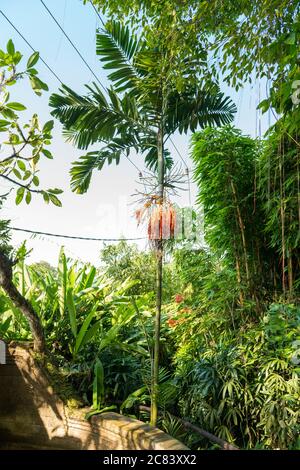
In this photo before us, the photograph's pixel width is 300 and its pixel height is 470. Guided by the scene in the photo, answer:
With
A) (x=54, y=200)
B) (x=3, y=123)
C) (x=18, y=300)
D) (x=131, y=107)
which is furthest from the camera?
(x=131, y=107)

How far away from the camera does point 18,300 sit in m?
2.69

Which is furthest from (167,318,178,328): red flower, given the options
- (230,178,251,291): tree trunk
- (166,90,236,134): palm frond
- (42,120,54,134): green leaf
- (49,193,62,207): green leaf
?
(42,120,54,134): green leaf

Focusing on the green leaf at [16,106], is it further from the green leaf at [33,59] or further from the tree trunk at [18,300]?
the tree trunk at [18,300]

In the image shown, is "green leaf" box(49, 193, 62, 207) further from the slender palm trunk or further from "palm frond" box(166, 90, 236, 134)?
"palm frond" box(166, 90, 236, 134)

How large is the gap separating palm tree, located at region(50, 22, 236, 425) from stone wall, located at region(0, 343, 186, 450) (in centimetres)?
174

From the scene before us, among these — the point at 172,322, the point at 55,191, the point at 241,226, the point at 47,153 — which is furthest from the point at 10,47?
the point at 172,322

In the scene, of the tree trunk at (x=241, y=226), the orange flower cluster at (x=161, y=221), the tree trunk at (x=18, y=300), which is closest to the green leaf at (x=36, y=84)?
the tree trunk at (x=18, y=300)

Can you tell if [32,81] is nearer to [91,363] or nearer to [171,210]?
[171,210]

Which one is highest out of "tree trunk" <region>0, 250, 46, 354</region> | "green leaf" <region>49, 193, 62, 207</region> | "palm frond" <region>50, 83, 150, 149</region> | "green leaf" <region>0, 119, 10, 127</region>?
"palm frond" <region>50, 83, 150, 149</region>

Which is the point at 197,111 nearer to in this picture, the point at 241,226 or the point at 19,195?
the point at 241,226

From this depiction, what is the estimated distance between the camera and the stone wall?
8.53 feet

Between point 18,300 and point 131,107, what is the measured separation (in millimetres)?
1991

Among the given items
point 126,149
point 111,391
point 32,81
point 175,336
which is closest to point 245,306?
point 175,336

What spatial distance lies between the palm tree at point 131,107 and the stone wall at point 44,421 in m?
1.74
